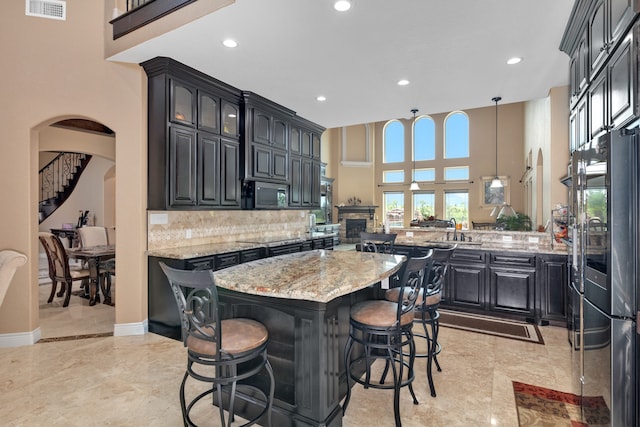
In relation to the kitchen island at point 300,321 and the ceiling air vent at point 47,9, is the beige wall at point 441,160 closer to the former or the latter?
the ceiling air vent at point 47,9

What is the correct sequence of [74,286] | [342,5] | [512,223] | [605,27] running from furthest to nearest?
1. [512,223]
2. [74,286]
3. [342,5]
4. [605,27]

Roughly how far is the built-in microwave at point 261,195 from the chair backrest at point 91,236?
2.83 m

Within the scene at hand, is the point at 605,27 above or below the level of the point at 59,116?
above

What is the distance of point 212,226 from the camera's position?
4672 mm

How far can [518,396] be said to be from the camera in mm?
2371

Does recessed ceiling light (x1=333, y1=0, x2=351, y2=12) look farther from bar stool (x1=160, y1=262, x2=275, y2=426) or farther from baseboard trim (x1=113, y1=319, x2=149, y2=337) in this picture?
baseboard trim (x1=113, y1=319, x2=149, y2=337)

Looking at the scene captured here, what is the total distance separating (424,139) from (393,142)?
1185 millimetres

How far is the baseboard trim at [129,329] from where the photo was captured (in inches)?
141

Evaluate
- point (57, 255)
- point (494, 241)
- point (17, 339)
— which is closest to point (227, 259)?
point (17, 339)

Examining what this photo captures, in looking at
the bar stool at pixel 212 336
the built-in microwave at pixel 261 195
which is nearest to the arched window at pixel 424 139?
the built-in microwave at pixel 261 195

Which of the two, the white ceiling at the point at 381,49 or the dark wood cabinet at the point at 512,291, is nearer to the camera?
the white ceiling at the point at 381,49

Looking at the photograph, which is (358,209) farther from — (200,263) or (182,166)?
(200,263)

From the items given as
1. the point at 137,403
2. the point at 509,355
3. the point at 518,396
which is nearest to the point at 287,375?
the point at 137,403

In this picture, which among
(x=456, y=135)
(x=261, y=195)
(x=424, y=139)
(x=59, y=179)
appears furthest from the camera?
(x=424, y=139)
